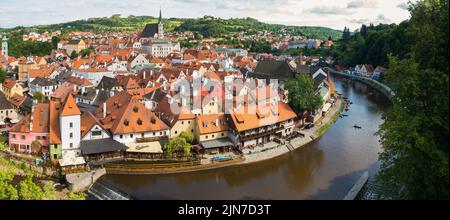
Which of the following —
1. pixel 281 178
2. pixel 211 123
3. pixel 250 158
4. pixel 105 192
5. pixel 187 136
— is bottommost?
pixel 105 192

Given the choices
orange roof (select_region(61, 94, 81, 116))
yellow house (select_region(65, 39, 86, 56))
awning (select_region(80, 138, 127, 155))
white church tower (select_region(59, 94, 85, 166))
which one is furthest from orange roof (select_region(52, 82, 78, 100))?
yellow house (select_region(65, 39, 86, 56))

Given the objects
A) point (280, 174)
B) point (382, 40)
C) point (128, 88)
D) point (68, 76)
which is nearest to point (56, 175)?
point (280, 174)

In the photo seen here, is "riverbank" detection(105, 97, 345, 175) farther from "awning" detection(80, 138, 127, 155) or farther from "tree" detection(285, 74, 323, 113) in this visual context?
"tree" detection(285, 74, 323, 113)

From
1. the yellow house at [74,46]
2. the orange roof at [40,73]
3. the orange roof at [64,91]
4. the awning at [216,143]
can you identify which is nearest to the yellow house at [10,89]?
the orange roof at [40,73]

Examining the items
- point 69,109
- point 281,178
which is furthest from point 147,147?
point 281,178

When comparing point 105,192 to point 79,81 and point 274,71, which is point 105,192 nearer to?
point 79,81

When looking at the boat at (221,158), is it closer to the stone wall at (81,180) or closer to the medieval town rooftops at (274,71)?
the stone wall at (81,180)

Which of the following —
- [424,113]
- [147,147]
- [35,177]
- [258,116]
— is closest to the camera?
[424,113]

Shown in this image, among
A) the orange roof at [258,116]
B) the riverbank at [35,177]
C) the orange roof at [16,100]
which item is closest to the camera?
the riverbank at [35,177]
